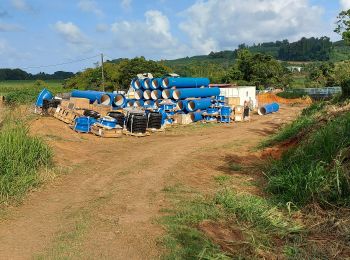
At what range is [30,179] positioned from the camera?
8.88 metres

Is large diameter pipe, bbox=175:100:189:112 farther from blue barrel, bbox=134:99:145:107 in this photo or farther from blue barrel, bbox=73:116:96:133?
blue barrel, bbox=73:116:96:133

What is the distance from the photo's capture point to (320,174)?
7414 mm

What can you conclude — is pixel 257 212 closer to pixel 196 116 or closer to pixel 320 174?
pixel 320 174

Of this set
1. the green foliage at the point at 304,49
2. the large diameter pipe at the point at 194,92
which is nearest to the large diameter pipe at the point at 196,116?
the large diameter pipe at the point at 194,92

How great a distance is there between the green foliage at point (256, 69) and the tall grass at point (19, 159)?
4398 cm

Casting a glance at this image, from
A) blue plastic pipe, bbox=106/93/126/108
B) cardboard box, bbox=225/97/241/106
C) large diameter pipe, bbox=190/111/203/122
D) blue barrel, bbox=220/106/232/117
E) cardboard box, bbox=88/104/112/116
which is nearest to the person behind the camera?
cardboard box, bbox=88/104/112/116

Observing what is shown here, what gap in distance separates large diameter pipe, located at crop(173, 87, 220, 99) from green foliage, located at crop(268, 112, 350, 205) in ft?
49.4

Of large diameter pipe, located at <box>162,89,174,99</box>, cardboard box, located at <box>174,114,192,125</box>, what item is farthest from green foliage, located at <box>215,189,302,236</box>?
large diameter pipe, located at <box>162,89,174,99</box>

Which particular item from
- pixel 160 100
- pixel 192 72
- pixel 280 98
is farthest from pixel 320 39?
pixel 160 100

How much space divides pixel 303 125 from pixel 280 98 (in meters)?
31.5

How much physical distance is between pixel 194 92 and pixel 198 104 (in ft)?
2.78

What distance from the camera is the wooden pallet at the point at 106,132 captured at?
18.2 metres

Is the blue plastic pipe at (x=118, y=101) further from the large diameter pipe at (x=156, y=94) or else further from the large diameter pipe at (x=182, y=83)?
the large diameter pipe at (x=182, y=83)

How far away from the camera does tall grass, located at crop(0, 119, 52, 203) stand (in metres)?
8.29
